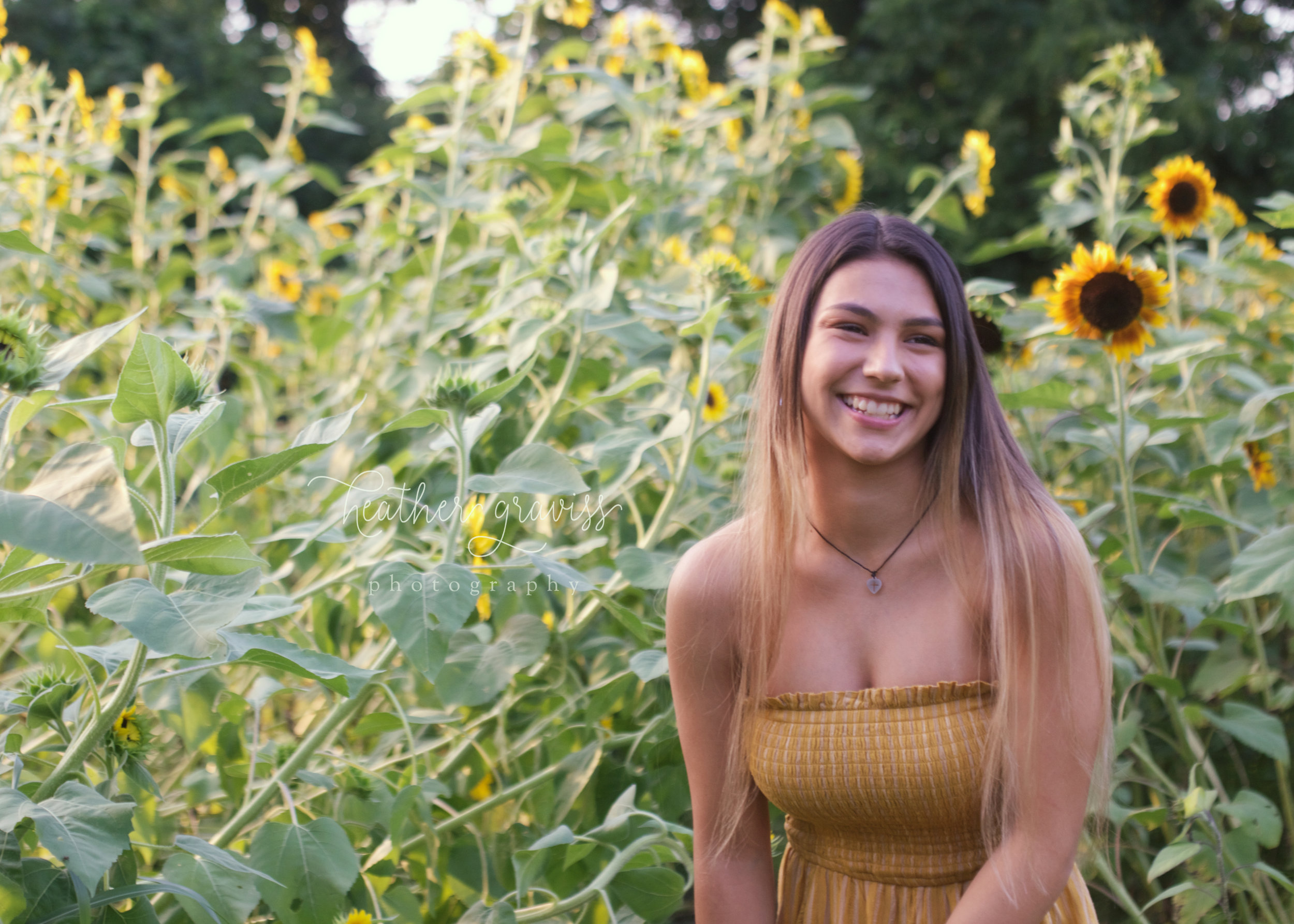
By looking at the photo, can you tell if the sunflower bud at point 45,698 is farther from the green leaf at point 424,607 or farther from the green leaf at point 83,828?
the green leaf at point 424,607

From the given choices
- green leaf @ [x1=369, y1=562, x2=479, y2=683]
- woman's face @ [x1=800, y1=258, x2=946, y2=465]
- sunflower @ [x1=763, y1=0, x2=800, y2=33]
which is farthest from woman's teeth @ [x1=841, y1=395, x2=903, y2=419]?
sunflower @ [x1=763, y1=0, x2=800, y2=33]

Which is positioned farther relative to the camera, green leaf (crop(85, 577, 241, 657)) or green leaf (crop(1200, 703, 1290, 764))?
green leaf (crop(1200, 703, 1290, 764))

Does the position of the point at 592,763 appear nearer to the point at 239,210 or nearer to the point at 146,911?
the point at 146,911

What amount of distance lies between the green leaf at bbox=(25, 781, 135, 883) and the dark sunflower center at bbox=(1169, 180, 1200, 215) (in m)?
2.27

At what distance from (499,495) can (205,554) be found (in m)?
0.82

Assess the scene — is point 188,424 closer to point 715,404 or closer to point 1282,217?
point 715,404

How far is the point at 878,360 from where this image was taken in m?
1.24

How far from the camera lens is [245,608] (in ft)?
4.05

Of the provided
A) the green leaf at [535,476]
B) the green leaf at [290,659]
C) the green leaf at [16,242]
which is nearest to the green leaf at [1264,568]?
the green leaf at [535,476]

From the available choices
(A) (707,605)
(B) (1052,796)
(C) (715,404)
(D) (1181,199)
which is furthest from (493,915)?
(D) (1181,199)

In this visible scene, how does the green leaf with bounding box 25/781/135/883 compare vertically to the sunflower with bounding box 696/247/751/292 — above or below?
below

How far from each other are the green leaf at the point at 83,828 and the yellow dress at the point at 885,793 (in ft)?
2.29

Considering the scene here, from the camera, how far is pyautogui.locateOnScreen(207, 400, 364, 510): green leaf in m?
1.01

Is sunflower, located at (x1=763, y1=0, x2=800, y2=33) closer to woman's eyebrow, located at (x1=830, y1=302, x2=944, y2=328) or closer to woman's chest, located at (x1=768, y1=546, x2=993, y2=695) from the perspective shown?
woman's eyebrow, located at (x1=830, y1=302, x2=944, y2=328)
